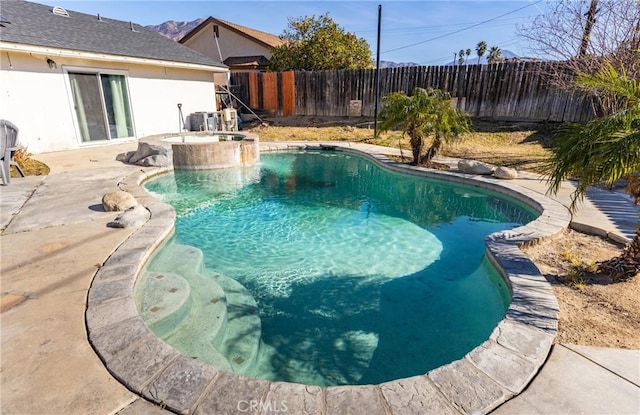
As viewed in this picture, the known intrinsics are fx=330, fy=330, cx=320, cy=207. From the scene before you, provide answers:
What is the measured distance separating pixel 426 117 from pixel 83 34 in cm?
1071

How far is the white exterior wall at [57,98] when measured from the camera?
8180 mm

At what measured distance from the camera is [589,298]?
3.01 metres

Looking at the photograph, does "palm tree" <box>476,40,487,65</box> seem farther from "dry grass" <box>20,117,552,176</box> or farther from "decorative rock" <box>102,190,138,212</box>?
"decorative rock" <box>102,190,138,212</box>

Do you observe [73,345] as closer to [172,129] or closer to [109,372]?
[109,372]

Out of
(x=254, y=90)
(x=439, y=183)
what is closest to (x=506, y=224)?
(x=439, y=183)

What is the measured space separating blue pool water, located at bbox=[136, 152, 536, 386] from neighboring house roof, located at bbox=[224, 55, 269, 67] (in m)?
15.5

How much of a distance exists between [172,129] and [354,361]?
12.2 m

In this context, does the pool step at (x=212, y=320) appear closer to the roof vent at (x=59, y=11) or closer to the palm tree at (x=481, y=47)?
the roof vent at (x=59, y=11)

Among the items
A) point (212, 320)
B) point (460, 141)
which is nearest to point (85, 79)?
point (212, 320)

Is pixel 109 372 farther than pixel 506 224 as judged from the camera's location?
No

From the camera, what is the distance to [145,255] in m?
3.71

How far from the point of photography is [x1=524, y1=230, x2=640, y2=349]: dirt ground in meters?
2.52

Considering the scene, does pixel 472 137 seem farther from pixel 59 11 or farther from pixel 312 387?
pixel 59 11

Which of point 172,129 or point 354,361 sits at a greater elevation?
point 172,129
